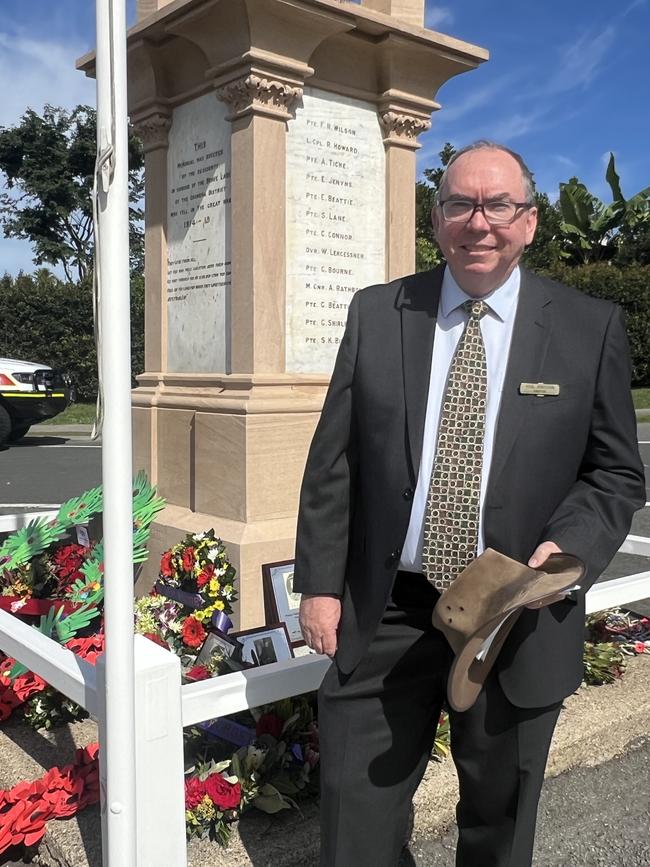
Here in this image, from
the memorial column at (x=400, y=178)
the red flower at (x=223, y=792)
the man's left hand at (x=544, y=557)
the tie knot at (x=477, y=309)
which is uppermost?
the memorial column at (x=400, y=178)

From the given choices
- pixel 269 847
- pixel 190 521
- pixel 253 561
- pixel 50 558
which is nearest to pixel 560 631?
pixel 269 847

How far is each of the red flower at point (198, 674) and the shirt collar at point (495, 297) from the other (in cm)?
164

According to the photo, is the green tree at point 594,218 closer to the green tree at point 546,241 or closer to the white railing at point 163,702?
the green tree at point 546,241

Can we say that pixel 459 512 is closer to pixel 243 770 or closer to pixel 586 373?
pixel 586 373

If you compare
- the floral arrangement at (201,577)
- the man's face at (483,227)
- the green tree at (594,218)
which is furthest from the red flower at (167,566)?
the green tree at (594,218)

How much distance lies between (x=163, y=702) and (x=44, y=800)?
715mm

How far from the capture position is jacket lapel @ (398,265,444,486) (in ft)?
5.93

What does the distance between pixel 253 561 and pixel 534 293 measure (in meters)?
2.07

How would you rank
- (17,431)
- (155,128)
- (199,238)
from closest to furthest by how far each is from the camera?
(199,238)
(155,128)
(17,431)

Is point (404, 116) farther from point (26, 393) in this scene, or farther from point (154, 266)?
point (26, 393)

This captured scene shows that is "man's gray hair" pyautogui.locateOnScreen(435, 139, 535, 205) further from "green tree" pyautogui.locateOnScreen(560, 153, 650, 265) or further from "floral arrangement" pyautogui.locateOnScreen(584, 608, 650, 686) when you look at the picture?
"green tree" pyautogui.locateOnScreen(560, 153, 650, 265)

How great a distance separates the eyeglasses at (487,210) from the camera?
5.72ft

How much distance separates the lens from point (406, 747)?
1.87 metres

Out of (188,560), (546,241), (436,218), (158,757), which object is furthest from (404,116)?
(546,241)
